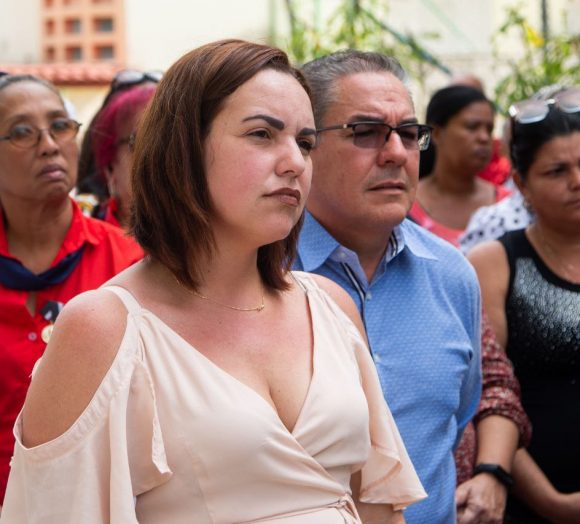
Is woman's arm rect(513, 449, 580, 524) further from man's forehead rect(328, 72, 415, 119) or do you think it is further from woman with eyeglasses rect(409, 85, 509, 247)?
woman with eyeglasses rect(409, 85, 509, 247)

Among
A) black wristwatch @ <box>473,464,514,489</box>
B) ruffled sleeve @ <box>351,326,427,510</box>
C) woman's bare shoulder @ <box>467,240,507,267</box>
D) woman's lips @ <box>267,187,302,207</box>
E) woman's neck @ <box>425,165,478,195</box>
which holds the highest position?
woman's lips @ <box>267,187,302,207</box>

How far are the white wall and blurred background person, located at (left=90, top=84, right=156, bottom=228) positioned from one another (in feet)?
36.5

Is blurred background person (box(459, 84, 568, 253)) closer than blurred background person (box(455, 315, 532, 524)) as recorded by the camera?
No

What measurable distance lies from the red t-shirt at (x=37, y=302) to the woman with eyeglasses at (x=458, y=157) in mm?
2635

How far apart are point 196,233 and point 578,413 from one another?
1.84 metres

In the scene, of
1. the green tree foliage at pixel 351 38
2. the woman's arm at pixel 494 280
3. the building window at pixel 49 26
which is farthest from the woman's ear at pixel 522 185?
the building window at pixel 49 26

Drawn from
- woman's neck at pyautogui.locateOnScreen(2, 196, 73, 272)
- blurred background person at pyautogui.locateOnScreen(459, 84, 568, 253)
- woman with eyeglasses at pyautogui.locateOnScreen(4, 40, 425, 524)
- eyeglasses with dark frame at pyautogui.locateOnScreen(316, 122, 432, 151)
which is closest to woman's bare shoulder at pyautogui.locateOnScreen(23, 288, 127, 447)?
woman with eyeglasses at pyautogui.locateOnScreen(4, 40, 425, 524)

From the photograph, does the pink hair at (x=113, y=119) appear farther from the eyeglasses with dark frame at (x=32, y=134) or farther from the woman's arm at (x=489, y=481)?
the woman's arm at (x=489, y=481)

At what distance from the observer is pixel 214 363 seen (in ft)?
7.59

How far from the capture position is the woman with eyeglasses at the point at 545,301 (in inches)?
146

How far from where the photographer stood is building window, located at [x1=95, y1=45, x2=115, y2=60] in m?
15.2

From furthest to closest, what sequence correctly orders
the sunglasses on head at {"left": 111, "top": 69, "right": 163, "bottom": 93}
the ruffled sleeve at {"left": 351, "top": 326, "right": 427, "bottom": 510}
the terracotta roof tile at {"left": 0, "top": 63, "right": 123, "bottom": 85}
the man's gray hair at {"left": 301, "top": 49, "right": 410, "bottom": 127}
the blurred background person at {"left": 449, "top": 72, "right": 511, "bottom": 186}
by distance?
the terracotta roof tile at {"left": 0, "top": 63, "right": 123, "bottom": 85} < the blurred background person at {"left": 449, "top": 72, "right": 511, "bottom": 186} < the sunglasses on head at {"left": 111, "top": 69, "right": 163, "bottom": 93} < the man's gray hair at {"left": 301, "top": 49, "right": 410, "bottom": 127} < the ruffled sleeve at {"left": 351, "top": 326, "right": 427, "bottom": 510}

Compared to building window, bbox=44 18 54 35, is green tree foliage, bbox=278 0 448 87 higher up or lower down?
higher up

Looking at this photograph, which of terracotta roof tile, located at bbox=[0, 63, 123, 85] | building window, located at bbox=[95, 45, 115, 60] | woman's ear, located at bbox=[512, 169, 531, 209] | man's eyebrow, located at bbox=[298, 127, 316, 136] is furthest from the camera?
building window, located at bbox=[95, 45, 115, 60]
